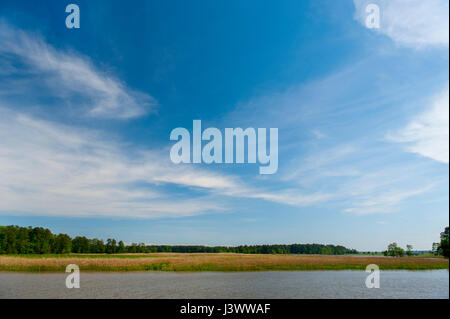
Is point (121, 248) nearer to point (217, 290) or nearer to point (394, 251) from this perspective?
point (394, 251)

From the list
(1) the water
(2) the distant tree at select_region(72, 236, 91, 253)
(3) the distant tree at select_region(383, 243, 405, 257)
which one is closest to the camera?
(1) the water

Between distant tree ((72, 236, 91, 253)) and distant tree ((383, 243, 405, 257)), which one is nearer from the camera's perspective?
distant tree ((383, 243, 405, 257))

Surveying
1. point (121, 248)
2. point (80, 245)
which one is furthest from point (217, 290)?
point (121, 248)

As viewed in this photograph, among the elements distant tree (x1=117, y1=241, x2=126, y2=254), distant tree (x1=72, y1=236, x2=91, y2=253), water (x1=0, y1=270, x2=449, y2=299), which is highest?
water (x1=0, y1=270, x2=449, y2=299)

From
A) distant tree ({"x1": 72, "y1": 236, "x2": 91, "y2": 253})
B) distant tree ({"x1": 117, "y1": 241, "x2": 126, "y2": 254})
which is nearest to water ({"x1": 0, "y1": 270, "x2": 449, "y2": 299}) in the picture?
distant tree ({"x1": 72, "y1": 236, "x2": 91, "y2": 253})

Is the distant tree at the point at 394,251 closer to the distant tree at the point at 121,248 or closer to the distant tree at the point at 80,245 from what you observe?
the distant tree at the point at 121,248

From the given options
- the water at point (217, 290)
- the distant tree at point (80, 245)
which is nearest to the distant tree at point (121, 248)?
the distant tree at point (80, 245)

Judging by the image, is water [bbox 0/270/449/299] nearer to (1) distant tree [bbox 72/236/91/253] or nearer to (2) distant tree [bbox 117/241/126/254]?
(1) distant tree [bbox 72/236/91/253]
